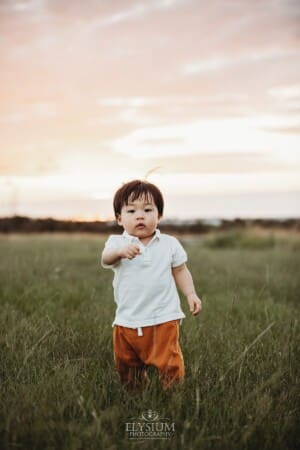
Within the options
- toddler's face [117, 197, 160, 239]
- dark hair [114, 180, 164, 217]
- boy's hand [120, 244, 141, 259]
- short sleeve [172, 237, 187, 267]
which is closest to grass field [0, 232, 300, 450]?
short sleeve [172, 237, 187, 267]

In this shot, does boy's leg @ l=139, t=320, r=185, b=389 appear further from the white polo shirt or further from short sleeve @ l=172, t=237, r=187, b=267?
short sleeve @ l=172, t=237, r=187, b=267

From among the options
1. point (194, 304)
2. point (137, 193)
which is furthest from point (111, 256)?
point (194, 304)

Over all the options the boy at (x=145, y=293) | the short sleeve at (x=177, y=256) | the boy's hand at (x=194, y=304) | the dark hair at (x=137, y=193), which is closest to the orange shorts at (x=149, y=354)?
the boy at (x=145, y=293)

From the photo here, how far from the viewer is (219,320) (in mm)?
4402

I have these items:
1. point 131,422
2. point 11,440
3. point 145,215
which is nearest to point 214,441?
point 131,422

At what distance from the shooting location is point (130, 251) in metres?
2.59

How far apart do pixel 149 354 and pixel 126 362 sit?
168 millimetres

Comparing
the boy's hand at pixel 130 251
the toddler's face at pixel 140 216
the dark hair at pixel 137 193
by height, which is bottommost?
the boy's hand at pixel 130 251

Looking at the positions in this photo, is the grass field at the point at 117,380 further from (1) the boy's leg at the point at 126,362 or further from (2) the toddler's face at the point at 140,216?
(2) the toddler's face at the point at 140,216

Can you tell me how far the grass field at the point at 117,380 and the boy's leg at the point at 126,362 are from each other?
9cm

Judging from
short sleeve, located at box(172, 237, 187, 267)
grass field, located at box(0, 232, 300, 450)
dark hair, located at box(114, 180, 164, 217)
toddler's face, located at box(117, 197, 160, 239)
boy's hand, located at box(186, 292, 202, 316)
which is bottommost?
grass field, located at box(0, 232, 300, 450)

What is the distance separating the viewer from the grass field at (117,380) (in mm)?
2166

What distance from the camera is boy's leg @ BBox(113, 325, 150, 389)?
2840mm

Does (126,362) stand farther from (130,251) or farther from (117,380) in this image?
(130,251)
